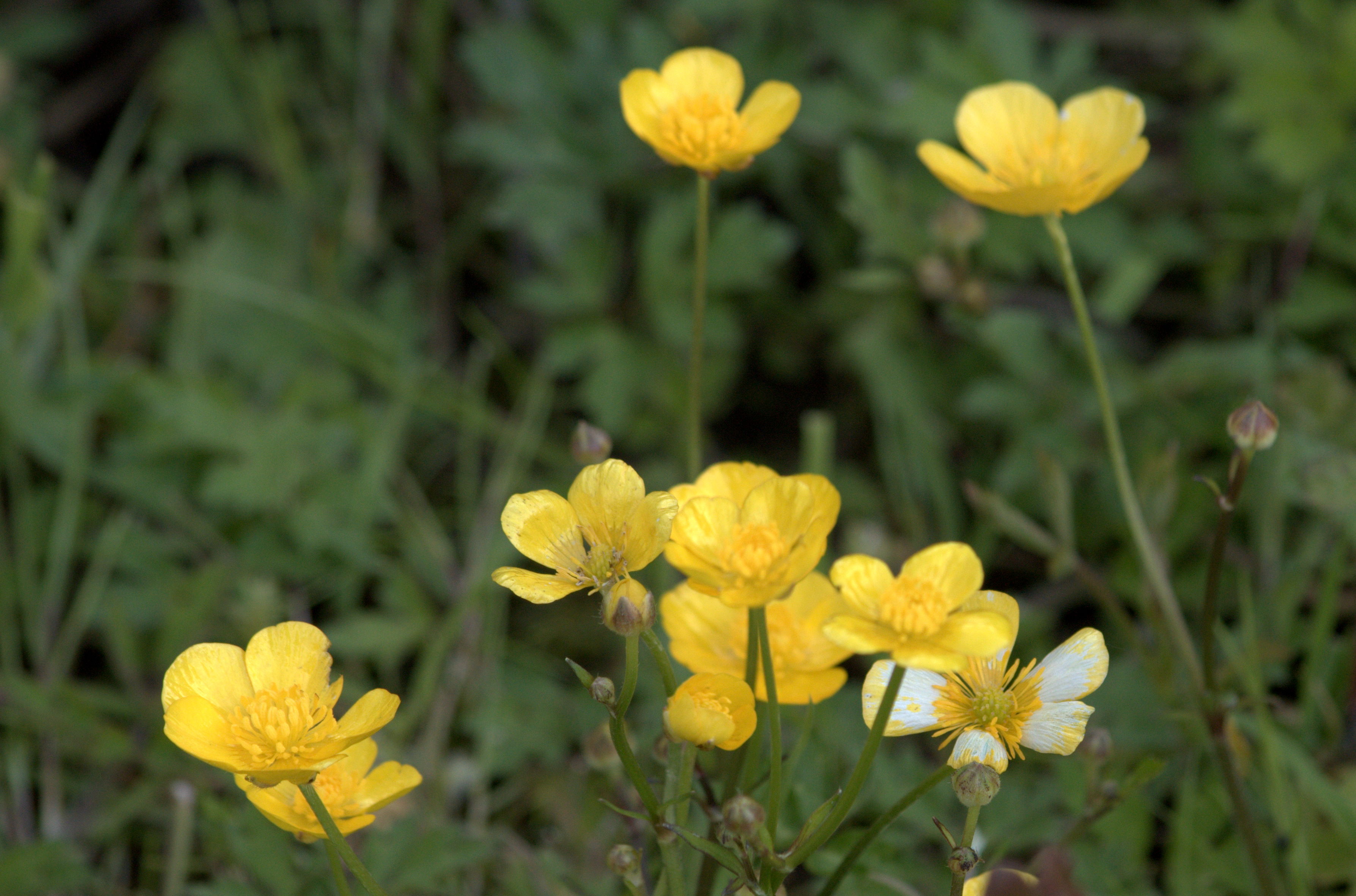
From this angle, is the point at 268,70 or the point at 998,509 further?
the point at 268,70

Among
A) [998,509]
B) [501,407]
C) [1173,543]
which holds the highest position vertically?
[998,509]

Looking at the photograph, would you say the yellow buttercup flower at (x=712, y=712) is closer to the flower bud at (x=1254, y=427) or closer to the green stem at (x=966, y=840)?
the green stem at (x=966, y=840)

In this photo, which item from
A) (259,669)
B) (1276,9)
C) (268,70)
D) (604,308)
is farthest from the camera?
(268,70)

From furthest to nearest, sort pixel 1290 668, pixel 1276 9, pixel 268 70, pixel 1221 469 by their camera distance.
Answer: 1. pixel 268 70
2. pixel 1276 9
3. pixel 1221 469
4. pixel 1290 668

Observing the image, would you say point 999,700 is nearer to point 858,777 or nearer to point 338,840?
point 858,777

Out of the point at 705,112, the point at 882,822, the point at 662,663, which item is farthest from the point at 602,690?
the point at 705,112

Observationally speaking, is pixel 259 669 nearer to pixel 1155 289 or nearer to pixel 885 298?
pixel 885 298

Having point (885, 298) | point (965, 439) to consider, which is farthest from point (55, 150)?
point (965, 439)

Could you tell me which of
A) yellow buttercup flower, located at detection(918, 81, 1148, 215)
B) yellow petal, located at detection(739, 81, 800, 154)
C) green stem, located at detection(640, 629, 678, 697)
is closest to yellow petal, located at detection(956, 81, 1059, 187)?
yellow buttercup flower, located at detection(918, 81, 1148, 215)

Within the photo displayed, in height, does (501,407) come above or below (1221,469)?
below
